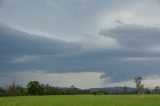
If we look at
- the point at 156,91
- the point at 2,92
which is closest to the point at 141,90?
the point at 2,92

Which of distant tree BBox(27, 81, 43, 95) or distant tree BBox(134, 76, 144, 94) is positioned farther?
distant tree BBox(27, 81, 43, 95)

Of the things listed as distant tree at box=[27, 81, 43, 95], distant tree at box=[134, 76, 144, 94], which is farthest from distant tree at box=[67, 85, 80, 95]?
distant tree at box=[134, 76, 144, 94]

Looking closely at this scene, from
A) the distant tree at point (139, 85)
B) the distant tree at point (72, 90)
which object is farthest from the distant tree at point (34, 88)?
the distant tree at point (139, 85)

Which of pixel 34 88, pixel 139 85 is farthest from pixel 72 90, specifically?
pixel 139 85

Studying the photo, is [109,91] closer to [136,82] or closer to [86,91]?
[86,91]

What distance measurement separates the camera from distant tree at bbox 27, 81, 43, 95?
14630 centimetres

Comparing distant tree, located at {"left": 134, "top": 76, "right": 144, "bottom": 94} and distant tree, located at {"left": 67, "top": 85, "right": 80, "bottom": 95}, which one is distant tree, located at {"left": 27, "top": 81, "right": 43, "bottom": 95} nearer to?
distant tree, located at {"left": 67, "top": 85, "right": 80, "bottom": 95}

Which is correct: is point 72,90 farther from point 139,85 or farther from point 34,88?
point 139,85

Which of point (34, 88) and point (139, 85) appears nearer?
point (139, 85)

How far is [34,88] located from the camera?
150750 mm

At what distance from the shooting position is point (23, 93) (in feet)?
504

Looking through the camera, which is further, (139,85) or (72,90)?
(72,90)

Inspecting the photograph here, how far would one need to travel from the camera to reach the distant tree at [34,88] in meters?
146

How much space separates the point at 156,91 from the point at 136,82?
76542 millimetres
